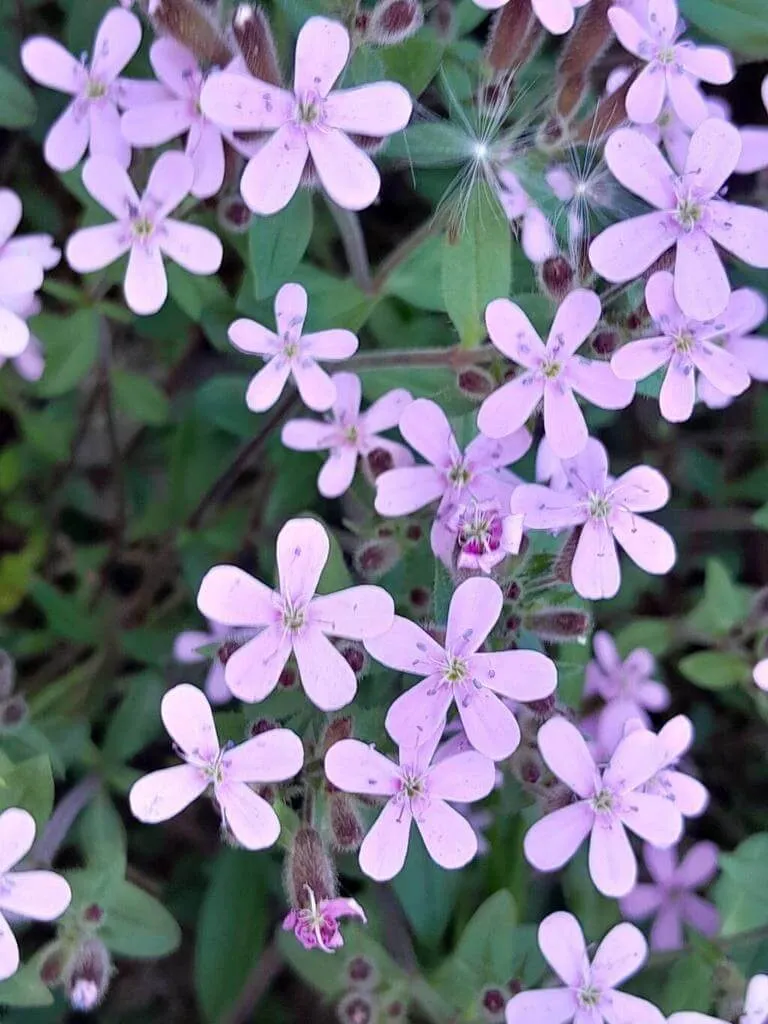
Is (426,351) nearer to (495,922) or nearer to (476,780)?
(476,780)

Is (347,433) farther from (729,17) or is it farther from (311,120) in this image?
(729,17)

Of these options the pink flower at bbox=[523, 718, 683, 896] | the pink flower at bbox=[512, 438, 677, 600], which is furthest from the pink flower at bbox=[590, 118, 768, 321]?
the pink flower at bbox=[523, 718, 683, 896]

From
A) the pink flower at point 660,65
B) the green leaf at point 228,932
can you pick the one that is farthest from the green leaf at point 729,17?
the green leaf at point 228,932

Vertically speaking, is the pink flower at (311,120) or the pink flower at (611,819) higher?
the pink flower at (311,120)

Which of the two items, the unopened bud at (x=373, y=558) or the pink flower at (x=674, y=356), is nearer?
the pink flower at (x=674, y=356)

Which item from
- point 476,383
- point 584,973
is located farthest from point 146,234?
point 584,973

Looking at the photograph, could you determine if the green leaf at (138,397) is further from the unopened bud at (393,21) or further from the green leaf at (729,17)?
the green leaf at (729,17)
